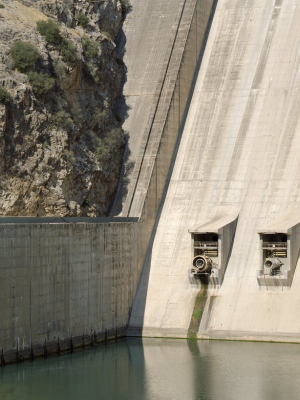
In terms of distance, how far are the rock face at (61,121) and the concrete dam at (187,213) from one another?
4.18ft

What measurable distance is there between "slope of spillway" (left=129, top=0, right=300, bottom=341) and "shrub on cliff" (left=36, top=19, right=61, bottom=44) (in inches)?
258

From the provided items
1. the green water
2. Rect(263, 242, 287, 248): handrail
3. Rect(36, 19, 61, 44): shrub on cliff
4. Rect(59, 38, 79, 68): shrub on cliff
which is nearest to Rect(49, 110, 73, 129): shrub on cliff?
Rect(59, 38, 79, 68): shrub on cliff

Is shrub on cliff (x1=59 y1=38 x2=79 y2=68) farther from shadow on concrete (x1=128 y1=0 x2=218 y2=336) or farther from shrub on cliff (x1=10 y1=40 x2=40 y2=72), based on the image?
shadow on concrete (x1=128 y1=0 x2=218 y2=336)

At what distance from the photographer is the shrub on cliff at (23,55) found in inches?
1135

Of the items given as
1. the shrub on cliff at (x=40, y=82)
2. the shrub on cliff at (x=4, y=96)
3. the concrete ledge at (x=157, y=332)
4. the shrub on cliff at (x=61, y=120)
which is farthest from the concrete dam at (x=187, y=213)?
the shrub on cliff at (x=40, y=82)

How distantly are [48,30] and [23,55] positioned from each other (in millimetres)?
2351

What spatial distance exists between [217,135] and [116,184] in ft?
14.0

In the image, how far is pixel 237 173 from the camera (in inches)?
1268

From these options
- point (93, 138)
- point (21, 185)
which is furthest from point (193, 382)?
point (93, 138)

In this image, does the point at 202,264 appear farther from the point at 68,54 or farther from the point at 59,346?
the point at 68,54

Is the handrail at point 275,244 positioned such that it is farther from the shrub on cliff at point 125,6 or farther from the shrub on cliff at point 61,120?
the shrub on cliff at point 125,6

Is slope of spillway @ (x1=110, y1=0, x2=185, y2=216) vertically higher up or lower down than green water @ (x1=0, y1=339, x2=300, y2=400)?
higher up

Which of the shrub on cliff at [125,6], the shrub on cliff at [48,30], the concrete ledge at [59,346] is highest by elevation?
the shrub on cliff at [125,6]

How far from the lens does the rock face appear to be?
28.0 metres
